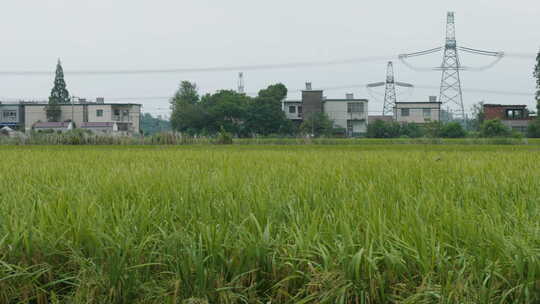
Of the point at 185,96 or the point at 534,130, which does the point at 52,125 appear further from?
the point at 534,130

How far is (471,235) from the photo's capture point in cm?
152

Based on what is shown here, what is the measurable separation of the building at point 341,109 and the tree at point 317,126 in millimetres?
7600

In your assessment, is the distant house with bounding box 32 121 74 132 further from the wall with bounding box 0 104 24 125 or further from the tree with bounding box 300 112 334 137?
the tree with bounding box 300 112 334 137

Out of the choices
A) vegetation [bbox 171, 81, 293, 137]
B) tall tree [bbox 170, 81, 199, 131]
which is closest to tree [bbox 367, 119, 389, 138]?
vegetation [bbox 171, 81, 293, 137]

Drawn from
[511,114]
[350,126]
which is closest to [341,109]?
[350,126]

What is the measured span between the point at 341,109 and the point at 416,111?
1150 cm

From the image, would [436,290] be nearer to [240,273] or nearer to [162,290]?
[240,273]

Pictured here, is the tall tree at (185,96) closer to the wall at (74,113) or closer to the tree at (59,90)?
the wall at (74,113)

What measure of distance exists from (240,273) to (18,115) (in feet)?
249

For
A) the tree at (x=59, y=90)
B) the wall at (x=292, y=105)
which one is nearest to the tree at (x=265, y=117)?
the wall at (x=292, y=105)

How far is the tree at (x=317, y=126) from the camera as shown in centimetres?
5462

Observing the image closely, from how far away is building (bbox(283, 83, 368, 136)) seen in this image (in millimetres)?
63438

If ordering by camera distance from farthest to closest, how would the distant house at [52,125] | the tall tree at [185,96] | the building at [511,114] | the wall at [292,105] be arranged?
the tall tree at [185,96], the wall at [292,105], the distant house at [52,125], the building at [511,114]

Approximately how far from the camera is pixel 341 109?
6469cm
